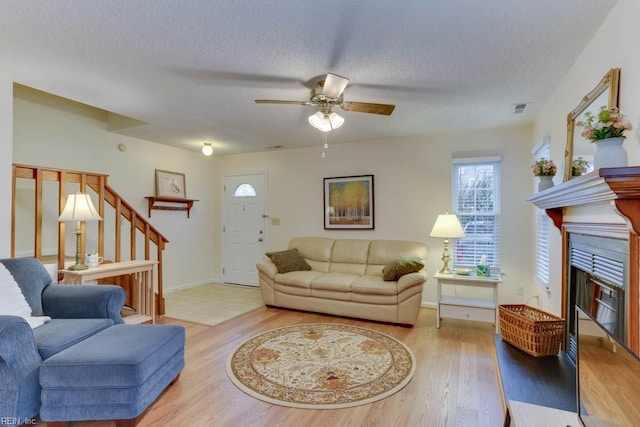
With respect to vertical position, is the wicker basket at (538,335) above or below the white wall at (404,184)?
below

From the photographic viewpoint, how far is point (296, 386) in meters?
2.36

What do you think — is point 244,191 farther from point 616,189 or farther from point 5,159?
point 616,189

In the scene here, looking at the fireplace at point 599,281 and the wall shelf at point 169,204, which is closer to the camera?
the fireplace at point 599,281

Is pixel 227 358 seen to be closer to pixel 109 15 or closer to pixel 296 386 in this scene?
pixel 296 386

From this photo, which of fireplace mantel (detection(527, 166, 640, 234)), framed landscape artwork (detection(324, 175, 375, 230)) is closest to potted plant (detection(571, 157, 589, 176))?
fireplace mantel (detection(527, 166, 640, 234))

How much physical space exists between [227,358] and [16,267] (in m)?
1.77

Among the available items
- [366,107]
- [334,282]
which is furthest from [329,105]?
[334,282]

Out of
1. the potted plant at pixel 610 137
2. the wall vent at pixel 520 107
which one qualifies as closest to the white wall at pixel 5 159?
the potted plant at pixel 610 137

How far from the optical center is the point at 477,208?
422 cm

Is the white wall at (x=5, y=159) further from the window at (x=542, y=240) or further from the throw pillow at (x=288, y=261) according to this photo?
the window at (x=542, y=240)

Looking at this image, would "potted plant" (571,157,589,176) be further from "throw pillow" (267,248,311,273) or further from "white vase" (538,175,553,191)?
"throw pillow" (267,248,311,273)

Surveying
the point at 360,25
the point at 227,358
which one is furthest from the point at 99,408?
the point at 360,25

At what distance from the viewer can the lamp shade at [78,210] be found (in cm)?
304

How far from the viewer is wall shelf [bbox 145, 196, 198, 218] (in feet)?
16.1
